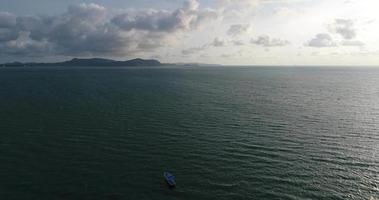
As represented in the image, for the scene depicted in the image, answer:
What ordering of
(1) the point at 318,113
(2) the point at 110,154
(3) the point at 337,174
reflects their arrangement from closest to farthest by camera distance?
(3) the point at 337,174 → (2) the point at 110,154 → (1) the point at 318,113

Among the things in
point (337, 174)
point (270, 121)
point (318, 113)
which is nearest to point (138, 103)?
point (270, 121)

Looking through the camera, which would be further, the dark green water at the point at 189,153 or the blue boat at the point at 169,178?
the blue boat at the point at 169,178

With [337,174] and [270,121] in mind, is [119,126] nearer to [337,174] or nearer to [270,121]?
[270,121]

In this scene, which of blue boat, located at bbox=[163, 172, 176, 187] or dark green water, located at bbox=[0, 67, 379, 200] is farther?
blue boat, located at bbox=[163, 172, 176, 187]

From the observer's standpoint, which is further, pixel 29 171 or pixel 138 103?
pixel 138 103

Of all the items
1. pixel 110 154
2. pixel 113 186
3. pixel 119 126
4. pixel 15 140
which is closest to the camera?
pixel 113 186

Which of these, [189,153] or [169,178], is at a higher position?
[189,153]

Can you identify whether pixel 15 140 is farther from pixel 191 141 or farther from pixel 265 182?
pixel 265 182

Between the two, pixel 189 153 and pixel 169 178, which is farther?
pixel 189 153
